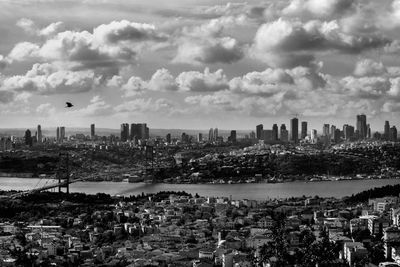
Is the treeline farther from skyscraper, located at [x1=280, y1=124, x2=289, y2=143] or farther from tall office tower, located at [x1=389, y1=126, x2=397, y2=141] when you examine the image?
skyscraper, located at [x1=280, y1=124, x2=289, y2=143]

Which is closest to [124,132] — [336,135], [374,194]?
[336,135]

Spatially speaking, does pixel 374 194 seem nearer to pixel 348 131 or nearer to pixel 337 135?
pixel 337 135

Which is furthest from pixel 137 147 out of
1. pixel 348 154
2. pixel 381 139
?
pixel 381 139

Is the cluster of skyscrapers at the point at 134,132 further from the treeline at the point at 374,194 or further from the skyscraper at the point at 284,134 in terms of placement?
the treeline at the point at 374,194

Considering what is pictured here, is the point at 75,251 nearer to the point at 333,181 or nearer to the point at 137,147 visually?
the point at 333,181

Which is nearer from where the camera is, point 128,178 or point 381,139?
point 128,178

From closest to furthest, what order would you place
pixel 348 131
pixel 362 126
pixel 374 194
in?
pixel 374 194 → pixel 348 131 → pixel 362 126

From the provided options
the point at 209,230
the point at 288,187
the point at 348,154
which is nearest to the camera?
the point at 209,230
